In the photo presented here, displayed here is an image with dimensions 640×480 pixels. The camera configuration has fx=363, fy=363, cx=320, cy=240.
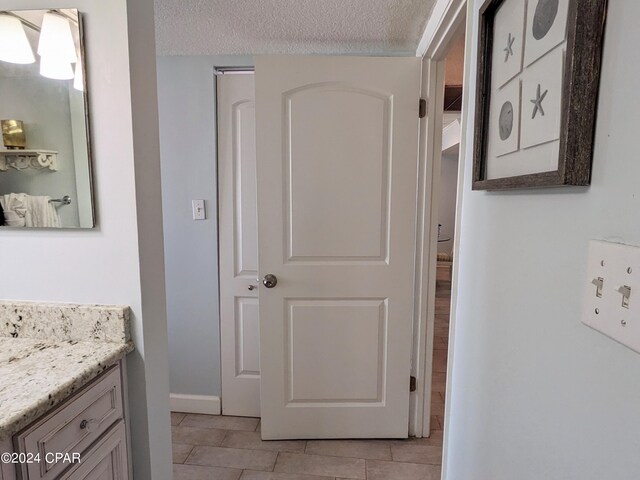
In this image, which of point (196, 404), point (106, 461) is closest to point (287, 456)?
point (196, 404)

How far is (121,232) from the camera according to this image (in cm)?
104

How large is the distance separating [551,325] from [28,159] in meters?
1.35

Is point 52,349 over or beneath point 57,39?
beneath

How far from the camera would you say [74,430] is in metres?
0.87

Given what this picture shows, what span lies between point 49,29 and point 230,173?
1.07 m

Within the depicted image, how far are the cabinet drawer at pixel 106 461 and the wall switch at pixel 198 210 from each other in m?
1.20

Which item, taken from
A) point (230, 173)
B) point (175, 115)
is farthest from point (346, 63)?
point (175, 115)

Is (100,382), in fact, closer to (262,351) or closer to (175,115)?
(262,351)

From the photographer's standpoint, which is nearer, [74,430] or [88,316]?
[74,430]

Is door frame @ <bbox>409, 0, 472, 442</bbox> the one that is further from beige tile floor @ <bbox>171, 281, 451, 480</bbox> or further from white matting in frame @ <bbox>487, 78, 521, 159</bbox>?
white matting in frame @ <bbox>487, 78, 521, 159</bbox>

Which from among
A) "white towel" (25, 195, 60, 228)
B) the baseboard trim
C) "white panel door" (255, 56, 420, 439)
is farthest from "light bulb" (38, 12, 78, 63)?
the baseboard trim

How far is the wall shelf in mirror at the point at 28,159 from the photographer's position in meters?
1.03

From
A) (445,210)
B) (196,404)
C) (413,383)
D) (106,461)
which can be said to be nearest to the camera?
(106,461)

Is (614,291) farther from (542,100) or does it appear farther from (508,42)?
(508,42)
